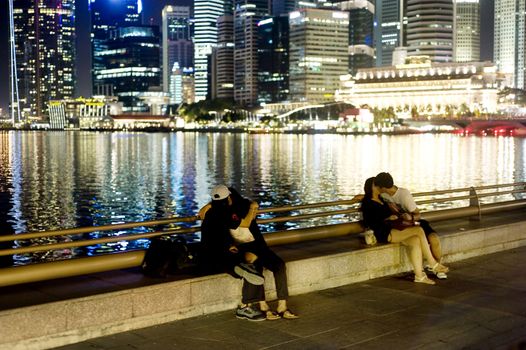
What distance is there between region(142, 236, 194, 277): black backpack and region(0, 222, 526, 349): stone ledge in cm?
39

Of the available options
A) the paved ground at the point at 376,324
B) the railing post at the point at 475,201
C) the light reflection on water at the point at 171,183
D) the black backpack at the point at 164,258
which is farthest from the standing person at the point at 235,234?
the light reflection on water at the point at 171,183

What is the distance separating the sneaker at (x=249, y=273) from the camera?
8.60 metres

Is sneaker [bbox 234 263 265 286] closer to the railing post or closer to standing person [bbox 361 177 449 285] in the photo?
standing person [bbox 361 177 449 285]

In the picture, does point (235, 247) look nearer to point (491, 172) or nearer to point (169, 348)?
point (169, 348)

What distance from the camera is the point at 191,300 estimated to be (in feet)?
28.1

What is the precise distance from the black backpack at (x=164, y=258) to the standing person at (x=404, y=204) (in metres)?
3.41

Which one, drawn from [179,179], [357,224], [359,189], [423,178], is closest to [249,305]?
[357,224]

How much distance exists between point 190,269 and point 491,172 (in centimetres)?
6227

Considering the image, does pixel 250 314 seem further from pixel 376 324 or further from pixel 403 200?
pixel 403 200

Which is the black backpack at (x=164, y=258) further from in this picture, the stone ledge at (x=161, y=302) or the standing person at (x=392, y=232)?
the standing person at (x=392, y=232)

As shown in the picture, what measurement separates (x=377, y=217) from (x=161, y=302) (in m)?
4.18

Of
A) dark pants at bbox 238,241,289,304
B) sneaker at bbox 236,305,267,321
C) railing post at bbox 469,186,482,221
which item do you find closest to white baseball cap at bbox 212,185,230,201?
dark pants at bbox 238,241,289,304

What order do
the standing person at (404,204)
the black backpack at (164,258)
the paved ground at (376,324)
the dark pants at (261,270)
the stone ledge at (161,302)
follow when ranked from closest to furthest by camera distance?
the stone ledge at (161,302), the paved ground at (376,324), the dark pants at (261,270), the black backpack at (164,258), the standing person at (404,204)

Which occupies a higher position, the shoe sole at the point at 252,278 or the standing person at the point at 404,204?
the standing person at the point at 404,204
